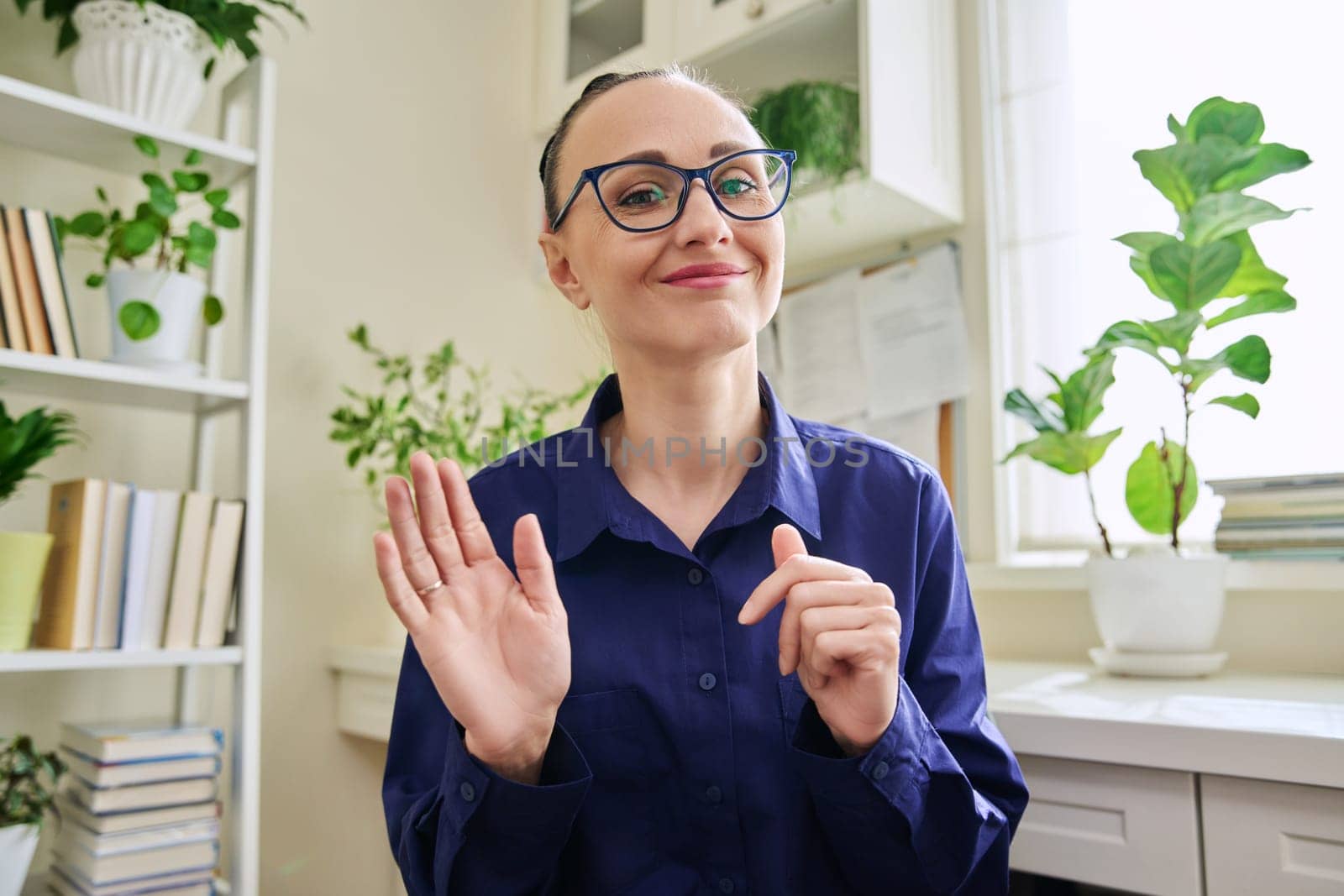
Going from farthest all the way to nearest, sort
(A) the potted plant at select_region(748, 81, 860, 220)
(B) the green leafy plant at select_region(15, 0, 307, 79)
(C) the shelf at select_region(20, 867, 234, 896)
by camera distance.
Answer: (A) the potted plant at select_region(748, 81, 860, 220), (B) the green leafy plant at select_region(15, 0, 307, 79), (C) the shelf at select_region(20, 867, 234, 896)

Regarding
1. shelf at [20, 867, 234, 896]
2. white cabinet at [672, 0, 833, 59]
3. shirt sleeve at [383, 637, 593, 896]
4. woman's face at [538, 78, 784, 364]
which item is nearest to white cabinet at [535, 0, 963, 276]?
white cabinet at [672, 0, 833, 59]

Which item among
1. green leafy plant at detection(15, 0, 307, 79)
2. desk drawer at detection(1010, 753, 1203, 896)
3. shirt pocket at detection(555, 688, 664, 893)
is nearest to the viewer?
shirt pocket at detection(555, 688, 664, 893)

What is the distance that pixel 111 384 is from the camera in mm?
1472

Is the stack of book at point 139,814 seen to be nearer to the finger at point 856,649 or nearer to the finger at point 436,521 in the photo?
the finger at point 436,521

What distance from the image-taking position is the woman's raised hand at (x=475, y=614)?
2.40ft

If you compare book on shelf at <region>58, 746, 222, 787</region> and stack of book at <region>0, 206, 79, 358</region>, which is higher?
stack of book at <region>0, 206, 79, 358</region>

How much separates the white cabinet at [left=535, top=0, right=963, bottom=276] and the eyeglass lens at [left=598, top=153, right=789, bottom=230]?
0.65 metres

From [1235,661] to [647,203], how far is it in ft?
4.02

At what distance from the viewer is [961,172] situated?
1889 millimetres

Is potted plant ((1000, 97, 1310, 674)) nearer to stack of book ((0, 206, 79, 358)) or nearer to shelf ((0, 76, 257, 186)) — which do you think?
shelf ((0, 76, 257, 186))

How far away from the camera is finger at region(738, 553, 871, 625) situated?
72 cm

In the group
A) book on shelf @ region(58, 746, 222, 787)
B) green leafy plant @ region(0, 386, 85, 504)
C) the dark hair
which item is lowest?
book on shelf @ region(58, 746, 222, 787)

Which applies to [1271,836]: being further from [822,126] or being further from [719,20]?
[719,20]

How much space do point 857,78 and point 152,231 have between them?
123 cm
